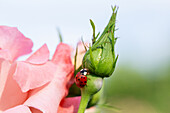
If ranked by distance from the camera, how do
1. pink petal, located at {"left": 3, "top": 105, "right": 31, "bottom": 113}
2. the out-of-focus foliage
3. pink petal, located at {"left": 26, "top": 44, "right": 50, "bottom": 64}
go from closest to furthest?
pink petal, located at {"left": 3, "top": 105, "right": 31, "bottom": 113}
pink petal, located at {"left": 26, "top": 44, "right": 50, "bottom": 64}
the out-of-focus foliage

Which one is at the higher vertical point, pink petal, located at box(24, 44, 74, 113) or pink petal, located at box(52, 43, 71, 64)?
pink petal, located at box(52, 43, 71, 64)

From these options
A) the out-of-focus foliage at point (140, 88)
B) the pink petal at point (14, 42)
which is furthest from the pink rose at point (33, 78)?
the out-of-focus foliage at point (140, 88)

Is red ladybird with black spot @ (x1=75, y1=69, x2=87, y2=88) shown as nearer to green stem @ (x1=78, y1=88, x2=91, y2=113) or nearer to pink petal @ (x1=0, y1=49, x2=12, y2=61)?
green stem @ (x1=78, y1=88, x2=91, y2=113)

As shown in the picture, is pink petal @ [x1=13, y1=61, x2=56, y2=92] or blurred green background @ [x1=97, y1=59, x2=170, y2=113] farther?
blurred green background @ [x1=97, y1=59, x2=170, y2=113]

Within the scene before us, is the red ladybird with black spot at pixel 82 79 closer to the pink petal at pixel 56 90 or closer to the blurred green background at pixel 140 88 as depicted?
the pink petal at pixel 56 90

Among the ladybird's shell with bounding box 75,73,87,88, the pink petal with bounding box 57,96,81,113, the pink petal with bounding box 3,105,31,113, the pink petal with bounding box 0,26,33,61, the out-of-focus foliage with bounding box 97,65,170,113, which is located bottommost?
the out-of-focus foliage with bounding box 97,65,170,113

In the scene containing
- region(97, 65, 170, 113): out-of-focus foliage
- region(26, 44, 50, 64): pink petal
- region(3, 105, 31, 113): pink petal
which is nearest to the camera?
region(3, 105, 31, 113): pink petal

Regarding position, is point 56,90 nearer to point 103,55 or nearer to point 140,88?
point 103,55

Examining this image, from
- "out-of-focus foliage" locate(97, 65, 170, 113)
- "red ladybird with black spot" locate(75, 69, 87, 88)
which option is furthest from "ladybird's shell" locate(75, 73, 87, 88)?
"out-of-focus foliage" locate(97, 65, 170, 113)
